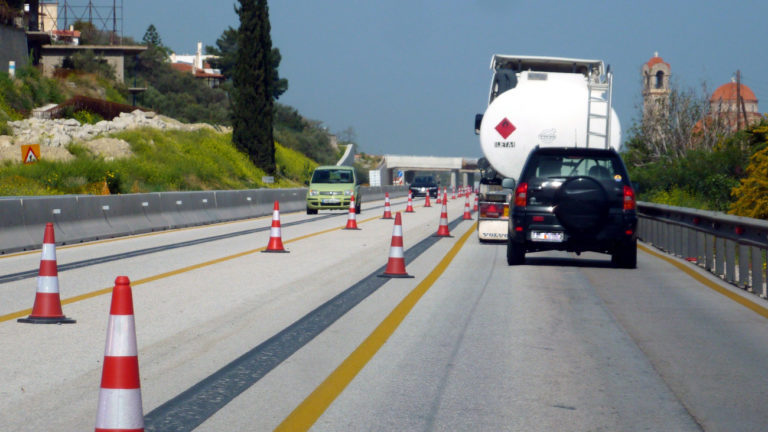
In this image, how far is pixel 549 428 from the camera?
6.16 metres

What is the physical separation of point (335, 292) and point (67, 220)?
32.7 ft

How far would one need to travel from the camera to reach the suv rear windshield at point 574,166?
647 inches

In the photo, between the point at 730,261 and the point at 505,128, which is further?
the point at 505,128

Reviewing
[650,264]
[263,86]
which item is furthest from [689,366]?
[263,86]

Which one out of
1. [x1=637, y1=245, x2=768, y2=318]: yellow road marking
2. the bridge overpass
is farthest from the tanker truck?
the bridge overpass

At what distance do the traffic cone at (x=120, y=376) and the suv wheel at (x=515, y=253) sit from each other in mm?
11596

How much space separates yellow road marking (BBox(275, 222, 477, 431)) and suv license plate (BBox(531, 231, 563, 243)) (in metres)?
3.56

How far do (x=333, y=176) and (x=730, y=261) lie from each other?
26348 millimetres

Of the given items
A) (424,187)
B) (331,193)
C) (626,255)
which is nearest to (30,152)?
(331,193)

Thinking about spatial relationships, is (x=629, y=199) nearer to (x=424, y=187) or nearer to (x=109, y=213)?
(x=109, y=213)

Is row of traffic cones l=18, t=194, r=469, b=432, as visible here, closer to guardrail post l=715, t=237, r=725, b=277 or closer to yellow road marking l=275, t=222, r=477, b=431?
yellow road marking l=275, t=222, r=477, b=431

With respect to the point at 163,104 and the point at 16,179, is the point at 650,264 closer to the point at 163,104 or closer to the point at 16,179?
the point at 16,179

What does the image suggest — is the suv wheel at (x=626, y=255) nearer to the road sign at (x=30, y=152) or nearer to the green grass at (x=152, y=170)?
the road sign at (x=30, y=152)

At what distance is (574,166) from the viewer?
55.2 feet
